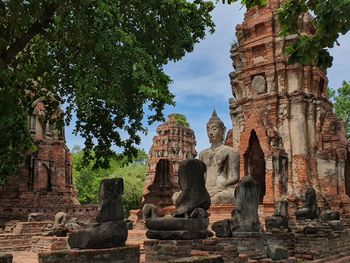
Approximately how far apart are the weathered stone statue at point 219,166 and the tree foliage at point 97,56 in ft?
12.7

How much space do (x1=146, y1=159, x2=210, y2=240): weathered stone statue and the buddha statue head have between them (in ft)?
18.5

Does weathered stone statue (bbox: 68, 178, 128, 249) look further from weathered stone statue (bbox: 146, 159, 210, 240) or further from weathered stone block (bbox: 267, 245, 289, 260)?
weathered stone block (bbox: 267, 245, 289, 260)

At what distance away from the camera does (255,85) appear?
20.5 m

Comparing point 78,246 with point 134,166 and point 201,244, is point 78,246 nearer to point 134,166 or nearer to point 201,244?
point 201,244

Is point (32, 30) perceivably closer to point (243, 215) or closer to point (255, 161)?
point (243, 215)

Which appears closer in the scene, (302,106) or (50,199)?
(302,106)

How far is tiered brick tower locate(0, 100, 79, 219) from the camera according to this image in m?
23.6

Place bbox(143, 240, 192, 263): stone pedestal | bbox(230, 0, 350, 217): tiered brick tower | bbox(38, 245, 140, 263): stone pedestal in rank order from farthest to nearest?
bbox(230, 0, 350, 217): tiered brick tower < bbox(143, 240, 192, 263): stone pedestal < bbox(38, 245, 140, 263): stone pedestal

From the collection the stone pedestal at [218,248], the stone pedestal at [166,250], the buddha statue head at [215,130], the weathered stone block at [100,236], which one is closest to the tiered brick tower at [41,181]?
the buddha statue head at [215,130]

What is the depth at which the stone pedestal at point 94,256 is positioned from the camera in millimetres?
5723

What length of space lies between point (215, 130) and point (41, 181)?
15.1m

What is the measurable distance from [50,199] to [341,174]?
15782 millimetres

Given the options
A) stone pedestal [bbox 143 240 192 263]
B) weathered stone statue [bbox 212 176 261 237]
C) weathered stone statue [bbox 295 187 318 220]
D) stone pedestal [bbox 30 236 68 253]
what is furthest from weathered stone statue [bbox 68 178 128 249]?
weathered stone statue [bbox 295 187 318 220]

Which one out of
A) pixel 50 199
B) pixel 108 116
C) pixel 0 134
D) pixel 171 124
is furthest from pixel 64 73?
pixel 171 124
